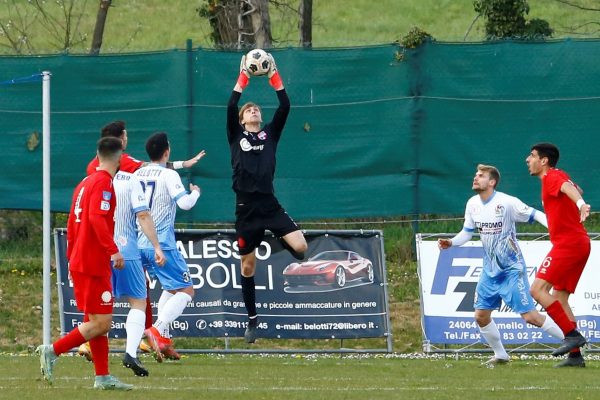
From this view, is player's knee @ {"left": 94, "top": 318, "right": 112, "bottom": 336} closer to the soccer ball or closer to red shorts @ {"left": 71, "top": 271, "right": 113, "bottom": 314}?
red shorts @ {"left": 71, "top": 271, "right": 113, "bottom": 314}

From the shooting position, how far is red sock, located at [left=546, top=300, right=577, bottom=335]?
12.8 meters

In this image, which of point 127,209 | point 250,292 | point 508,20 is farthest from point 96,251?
point 508,20

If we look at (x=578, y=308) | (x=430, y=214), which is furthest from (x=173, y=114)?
(x=578, y=308)

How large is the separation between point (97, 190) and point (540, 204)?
724 cm

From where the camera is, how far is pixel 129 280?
1166 centimetres

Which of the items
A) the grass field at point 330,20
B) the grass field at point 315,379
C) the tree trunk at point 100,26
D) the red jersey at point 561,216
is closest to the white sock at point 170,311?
the grass field at point 315,379

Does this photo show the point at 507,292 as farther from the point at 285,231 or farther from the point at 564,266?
the point at 285,231

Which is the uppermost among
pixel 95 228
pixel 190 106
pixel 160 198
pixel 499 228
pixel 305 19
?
pixel 305 19

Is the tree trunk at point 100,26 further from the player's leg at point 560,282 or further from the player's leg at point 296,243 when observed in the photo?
the player's leg at point 560,282

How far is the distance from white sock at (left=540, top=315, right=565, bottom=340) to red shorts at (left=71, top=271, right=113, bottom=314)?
4.86 meters

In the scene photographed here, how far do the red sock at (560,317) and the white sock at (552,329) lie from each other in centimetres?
25

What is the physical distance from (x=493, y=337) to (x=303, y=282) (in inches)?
92.8

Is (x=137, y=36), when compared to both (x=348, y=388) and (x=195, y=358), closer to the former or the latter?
(x=195, y=358)

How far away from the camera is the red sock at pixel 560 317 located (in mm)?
12819
